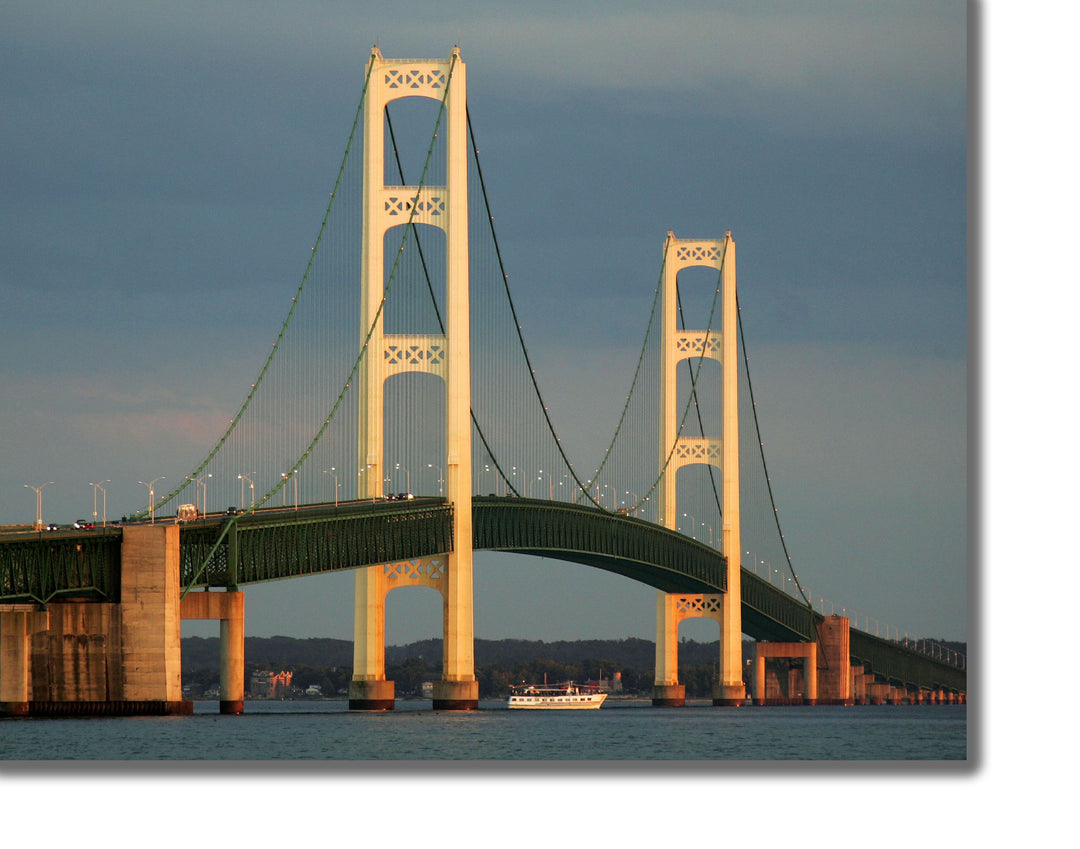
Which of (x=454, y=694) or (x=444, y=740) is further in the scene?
(x=454, y=694)

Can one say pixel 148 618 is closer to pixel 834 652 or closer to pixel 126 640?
pixel 126 640

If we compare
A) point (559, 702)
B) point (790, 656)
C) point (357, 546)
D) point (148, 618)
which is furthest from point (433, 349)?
point (790, 656)

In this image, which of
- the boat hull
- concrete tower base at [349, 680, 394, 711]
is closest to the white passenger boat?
the boat hull

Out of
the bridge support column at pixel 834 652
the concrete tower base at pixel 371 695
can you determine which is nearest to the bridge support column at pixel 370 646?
the concrete tower base at pixel 371 695

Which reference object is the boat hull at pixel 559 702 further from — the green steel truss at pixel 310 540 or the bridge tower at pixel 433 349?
the green steel truss at pixel 310 540
